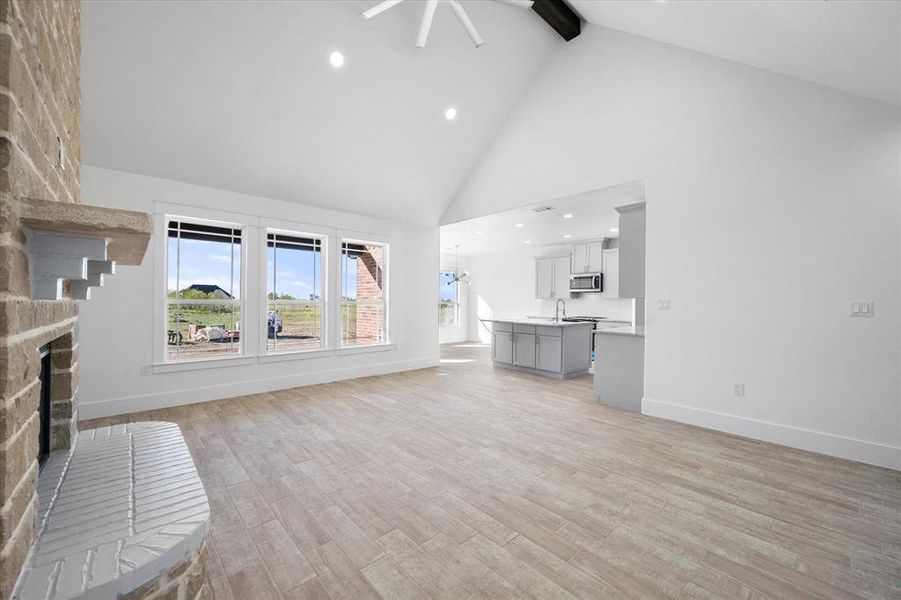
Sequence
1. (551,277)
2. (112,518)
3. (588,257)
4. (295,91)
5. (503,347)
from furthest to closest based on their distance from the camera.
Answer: (551,277), (588,257), (503,347), (295,91), (112,518)

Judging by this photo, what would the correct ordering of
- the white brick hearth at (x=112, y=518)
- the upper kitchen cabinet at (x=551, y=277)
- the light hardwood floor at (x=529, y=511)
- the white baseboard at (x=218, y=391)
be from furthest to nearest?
the upper kitchen cabinet at (x=551, y=277) < the white baseboard at (x=218, y=391) < the light hardwood floor at (x=529, y=511) < the white brick hearth at (x=112, y=518)

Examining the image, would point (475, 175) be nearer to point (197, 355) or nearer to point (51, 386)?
point (197, 355)

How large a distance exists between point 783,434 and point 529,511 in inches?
104

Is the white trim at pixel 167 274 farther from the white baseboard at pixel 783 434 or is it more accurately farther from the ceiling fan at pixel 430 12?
the white baseboard at pixel 783 434

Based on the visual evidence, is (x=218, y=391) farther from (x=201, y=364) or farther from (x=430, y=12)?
(x=430, y=12)

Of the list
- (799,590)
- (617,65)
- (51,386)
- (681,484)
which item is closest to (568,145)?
(617,65)

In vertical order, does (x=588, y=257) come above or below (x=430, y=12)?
below

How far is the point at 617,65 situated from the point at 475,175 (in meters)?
2.44

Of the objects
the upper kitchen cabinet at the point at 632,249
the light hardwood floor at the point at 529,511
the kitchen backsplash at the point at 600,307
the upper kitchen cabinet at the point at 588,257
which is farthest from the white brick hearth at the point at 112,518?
the kitchen backsplash at the point at 600,307

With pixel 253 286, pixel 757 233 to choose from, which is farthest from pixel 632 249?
pixel 253 286

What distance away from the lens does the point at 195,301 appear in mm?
4543

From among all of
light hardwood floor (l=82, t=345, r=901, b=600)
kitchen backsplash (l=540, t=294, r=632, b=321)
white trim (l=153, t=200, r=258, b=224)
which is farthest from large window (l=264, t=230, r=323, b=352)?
kitchen backsplash (l=540, t=294, r=632, b=321)

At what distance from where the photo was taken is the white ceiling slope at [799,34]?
2.13 metres

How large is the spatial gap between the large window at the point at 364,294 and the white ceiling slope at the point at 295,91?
0.87 m
